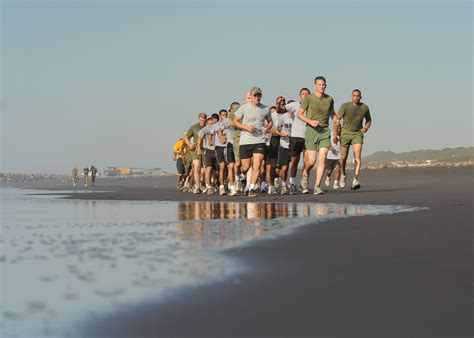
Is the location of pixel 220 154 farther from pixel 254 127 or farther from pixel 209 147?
pixel 254 127

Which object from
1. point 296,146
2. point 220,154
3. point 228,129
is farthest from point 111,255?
point 220,154

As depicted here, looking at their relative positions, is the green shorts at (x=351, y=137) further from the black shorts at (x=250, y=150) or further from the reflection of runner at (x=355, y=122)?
the black shorts at (x=250, y=150)

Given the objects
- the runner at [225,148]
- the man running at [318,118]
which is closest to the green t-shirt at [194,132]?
the runner at [225,148]

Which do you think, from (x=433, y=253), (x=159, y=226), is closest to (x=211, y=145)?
(x=159, y=226)

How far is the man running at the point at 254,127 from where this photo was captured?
1788cm

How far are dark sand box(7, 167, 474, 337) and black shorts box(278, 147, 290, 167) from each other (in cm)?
1117

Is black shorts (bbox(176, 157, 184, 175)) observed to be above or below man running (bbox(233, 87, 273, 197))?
below

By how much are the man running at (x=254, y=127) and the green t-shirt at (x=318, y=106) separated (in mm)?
893

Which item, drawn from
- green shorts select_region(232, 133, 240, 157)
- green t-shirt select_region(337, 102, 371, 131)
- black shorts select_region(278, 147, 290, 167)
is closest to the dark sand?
black shorts select_region(278, 147, 290, 167)

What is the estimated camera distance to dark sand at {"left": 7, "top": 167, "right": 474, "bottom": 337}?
411 cm

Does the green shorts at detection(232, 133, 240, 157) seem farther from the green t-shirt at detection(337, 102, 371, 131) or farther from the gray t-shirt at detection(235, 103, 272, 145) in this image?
the green t-shirt at detection(337, 102, 371, 131)

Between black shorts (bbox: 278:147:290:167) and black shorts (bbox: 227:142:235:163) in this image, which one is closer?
black shorts (bbox: 278:147:290:167)

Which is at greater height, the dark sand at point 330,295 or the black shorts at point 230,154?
the black shorts at point 230,154

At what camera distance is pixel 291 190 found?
19.5m
